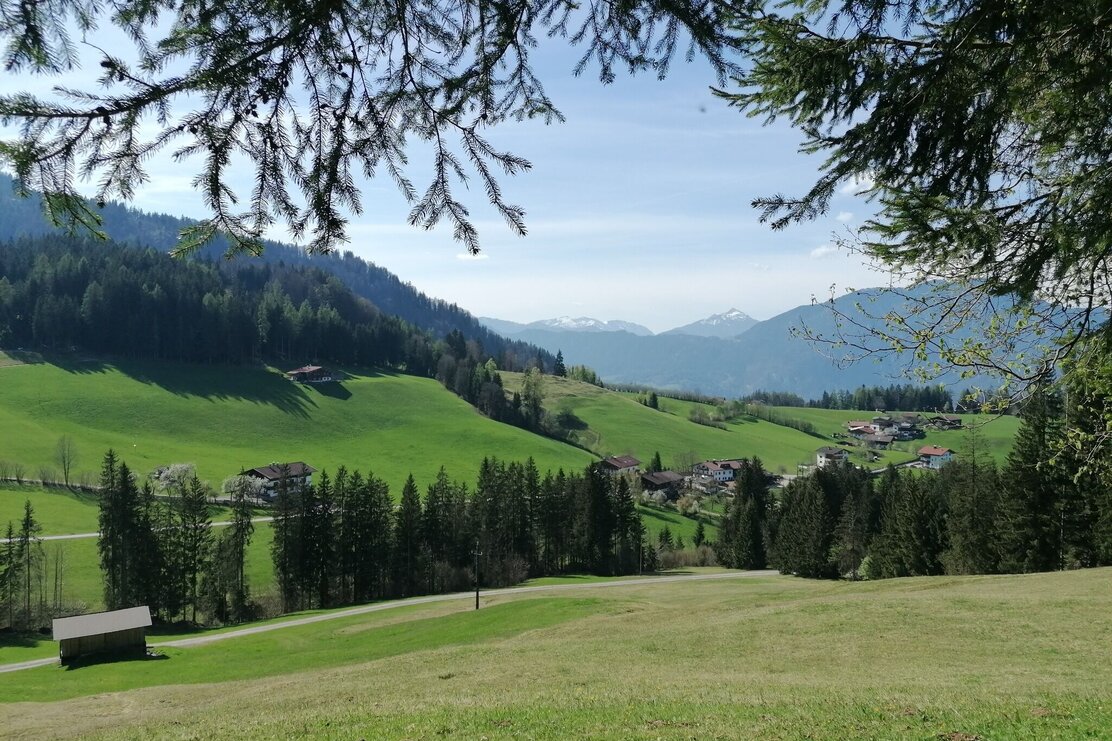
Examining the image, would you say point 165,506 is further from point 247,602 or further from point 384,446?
point 384,446

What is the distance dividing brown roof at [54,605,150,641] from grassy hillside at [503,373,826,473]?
112247mm

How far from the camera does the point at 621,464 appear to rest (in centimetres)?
13838

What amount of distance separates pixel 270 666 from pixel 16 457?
82.9m

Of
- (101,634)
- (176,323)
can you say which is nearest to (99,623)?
(101,634)

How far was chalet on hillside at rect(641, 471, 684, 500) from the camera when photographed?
422ft

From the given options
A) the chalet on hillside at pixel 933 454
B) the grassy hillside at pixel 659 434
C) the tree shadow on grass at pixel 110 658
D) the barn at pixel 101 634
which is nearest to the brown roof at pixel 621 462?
the grassy hillside at pixel 659 434

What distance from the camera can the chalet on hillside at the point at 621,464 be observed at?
5297 inches

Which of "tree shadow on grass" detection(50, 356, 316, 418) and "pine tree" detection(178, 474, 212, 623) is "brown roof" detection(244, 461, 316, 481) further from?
"tree shadow on grass" detection(50, 356, 316, 418)

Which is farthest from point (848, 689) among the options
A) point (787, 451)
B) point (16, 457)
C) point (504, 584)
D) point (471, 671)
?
point (787, 451)

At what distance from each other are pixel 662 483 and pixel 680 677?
112442 mm

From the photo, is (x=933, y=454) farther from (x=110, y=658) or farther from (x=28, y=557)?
(x=28, y=557)

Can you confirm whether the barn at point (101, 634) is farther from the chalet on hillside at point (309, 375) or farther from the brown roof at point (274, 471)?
the chalet on hillside at point (309, 375)

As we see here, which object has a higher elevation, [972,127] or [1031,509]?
[972,127]

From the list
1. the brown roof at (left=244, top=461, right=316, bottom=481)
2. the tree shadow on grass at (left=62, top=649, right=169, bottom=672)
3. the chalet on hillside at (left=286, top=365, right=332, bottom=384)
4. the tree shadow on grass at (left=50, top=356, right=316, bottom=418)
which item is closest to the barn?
the tree shadow on grass at (left=62, top=649, right=169, bottom=672)
